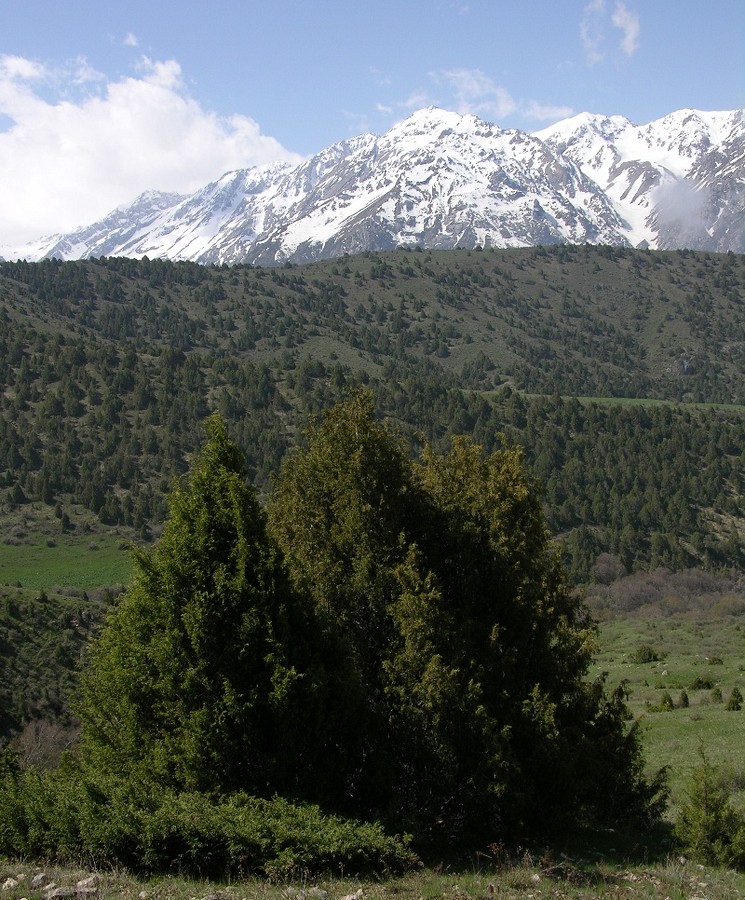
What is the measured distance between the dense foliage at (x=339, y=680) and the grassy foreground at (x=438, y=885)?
1.95 ft

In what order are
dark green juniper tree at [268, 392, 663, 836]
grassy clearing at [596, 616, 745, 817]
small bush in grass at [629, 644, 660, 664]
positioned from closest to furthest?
dark green juniper tree at [268, 392, 663, 836]
grassy clearing at [596, 616, 745, 817]
small bush in grass at [629, 644, 660, 664]

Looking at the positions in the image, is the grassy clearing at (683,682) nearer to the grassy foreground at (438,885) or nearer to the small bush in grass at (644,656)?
the small bush in grass at (644,656)

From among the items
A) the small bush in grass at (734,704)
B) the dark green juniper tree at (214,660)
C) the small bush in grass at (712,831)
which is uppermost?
the dark green juniper tree at (214,660)

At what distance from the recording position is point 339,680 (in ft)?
42.6

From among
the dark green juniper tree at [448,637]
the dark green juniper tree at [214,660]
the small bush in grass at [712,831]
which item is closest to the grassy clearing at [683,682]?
the small bush in grass at [712,831]

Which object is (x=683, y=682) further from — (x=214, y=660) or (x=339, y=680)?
(x=214, y=660)

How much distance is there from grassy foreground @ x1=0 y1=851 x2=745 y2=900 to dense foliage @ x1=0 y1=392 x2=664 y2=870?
593 mm

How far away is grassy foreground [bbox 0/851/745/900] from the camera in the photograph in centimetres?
955

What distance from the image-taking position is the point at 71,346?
5551 inches

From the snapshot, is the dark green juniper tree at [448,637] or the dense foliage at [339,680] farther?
the dark green juniper tree at [448,637]

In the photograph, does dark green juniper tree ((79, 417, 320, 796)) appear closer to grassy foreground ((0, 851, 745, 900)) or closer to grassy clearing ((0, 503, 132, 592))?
grassy foreground ((0, 851, 745, 900))

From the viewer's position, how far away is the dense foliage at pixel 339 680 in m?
11.5

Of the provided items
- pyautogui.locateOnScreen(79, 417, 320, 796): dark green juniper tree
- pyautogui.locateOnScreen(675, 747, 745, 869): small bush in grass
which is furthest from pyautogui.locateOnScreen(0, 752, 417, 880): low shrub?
pyautogui.locateOnScreen(675, 747, 745, 869): small bush in grass

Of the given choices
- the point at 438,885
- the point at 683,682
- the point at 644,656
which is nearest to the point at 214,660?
the point at 438,885
